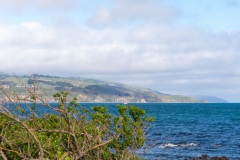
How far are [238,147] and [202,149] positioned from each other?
190 inches

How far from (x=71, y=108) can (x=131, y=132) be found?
364 centimetres

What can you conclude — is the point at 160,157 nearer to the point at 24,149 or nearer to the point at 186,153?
the point at 186,153

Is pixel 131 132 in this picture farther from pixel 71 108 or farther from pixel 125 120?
pixel 71 108

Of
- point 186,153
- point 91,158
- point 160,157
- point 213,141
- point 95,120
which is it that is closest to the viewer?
point 91,158

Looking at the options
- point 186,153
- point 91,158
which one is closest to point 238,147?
point 186,153

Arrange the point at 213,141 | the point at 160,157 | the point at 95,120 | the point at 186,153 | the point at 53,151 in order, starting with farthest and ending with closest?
the point at 213,141 < the point at 186,153 < the point at 160,157 < the point at 95,120 < the point at 53,151

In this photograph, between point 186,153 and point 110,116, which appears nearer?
point 110,116

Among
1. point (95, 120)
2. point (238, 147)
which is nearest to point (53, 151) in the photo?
point (95, 120)

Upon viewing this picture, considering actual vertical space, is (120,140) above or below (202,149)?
above

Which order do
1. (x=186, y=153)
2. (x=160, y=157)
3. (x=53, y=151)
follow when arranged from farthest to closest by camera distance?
(x=186, y=153) < (x=160, y=157) < (x=53, y=151)

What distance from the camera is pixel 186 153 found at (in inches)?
1679

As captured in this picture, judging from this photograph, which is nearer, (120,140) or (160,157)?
(120,140)

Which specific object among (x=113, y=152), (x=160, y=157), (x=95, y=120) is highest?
(x=95, y=120)

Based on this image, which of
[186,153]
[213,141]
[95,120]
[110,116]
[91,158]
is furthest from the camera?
[213,141]
